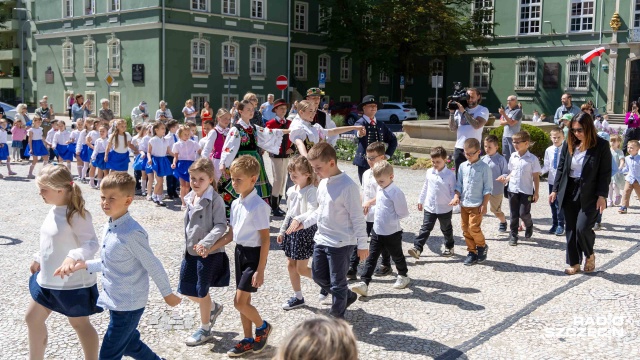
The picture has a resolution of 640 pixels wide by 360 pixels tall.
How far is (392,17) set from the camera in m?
42.5

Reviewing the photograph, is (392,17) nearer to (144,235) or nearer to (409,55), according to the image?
(409,55)

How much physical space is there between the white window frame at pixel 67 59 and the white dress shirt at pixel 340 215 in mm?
39931

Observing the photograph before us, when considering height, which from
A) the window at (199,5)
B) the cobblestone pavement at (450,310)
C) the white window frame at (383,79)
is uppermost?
the window at (199,5)

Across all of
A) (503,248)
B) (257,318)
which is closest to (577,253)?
(503,248)

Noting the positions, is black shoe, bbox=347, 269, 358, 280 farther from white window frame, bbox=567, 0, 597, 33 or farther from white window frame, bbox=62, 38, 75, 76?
white window frame, bbox=567, 0, 597, 33

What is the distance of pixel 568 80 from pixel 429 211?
38067mm

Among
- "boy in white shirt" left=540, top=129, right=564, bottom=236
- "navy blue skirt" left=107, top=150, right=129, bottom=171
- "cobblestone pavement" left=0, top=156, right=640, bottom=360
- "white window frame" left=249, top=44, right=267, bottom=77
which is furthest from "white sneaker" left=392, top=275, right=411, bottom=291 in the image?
"white window frame" left=249, top=44, right=267, bottom=77

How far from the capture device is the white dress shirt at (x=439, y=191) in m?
7.99

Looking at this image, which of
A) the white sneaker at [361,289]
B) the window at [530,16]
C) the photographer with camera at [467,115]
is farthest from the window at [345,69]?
the white sneaker at [361,289]

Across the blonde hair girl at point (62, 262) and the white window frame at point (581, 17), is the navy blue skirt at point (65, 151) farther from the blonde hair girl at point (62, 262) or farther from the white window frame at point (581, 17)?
the white window frame at point (581, 17)

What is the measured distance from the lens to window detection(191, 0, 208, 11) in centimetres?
3712

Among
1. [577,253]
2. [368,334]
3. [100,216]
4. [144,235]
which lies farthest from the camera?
[100,216]

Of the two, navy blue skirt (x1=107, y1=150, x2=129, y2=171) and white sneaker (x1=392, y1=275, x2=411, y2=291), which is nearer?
white sneaker (x1=392, y1=275, x2=411, y2=291)

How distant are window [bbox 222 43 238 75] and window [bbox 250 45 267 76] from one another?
3.80 ft
